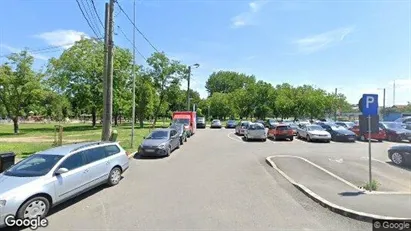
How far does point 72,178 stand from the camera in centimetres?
709

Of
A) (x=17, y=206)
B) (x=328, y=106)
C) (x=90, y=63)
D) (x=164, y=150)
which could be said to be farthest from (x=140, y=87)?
(x=17, y=206)

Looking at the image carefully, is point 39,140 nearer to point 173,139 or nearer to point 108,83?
point 108,83

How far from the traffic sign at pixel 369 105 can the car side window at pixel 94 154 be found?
7818mm

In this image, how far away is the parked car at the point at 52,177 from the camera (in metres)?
5.81

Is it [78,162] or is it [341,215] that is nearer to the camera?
[341,215]

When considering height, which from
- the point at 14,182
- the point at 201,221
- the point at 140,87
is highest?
the point at 140,87

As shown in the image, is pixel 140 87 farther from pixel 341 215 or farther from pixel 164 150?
pixel 341 215

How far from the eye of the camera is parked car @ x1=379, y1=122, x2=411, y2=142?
23133mm

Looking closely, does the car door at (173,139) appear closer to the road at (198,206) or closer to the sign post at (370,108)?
the road at (198,206)

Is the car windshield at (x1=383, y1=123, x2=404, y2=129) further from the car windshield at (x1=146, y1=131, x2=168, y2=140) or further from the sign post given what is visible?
the car windshield at (x1=146, y1=131, x2=168, y2=140)

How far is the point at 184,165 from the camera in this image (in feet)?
41.1

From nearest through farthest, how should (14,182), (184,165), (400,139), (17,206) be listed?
(17,206) < (14,182) < (184,165) < (400,139)

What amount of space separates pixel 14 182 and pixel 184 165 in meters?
7.14

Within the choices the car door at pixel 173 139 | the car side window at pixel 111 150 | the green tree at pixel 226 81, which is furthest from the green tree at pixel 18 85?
the green tree at pixel 226 81
